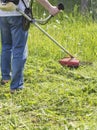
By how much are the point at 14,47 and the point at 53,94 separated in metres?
0.64

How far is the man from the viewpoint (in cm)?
431

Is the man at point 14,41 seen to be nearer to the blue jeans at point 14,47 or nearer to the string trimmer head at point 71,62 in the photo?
the blue jeans at point 14,47

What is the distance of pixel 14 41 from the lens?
4.41 metres

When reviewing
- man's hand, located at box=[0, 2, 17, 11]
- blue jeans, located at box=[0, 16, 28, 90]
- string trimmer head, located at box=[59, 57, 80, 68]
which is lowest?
string trimmer head, located at box=[59, 57, 80, 68]

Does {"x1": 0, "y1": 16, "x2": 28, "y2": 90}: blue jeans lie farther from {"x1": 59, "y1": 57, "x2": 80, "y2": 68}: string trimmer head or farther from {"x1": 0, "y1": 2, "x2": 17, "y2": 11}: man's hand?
{"x1": 59, "y1": 57, "x2": 80, "y2": 68}: string trimmer head

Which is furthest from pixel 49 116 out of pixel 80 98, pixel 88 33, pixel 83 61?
pixel 88 33

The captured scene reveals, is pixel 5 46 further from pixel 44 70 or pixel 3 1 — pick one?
pixel 44 70

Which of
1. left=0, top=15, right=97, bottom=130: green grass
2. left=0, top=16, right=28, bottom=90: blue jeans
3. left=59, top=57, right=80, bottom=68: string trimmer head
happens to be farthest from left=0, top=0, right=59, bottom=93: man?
left=59, top=57, right=80, bottom=68: string trimmer head

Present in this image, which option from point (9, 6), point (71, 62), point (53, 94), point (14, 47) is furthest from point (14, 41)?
point (71, 62)

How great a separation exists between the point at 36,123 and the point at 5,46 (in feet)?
4.12

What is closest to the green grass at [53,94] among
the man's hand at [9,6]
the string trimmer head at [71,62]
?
the string trimmer head at [71,62]

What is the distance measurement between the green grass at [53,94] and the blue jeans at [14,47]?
182mm

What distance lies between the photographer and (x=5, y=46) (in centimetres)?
471

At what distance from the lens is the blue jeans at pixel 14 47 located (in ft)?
14.2
